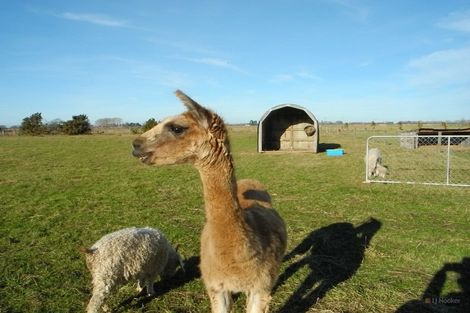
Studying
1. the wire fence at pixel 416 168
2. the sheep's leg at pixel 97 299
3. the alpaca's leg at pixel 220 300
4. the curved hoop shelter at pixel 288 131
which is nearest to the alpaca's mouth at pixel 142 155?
the alpaca's leg at pixel 220 300

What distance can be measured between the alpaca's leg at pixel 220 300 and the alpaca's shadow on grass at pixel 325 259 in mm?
1195

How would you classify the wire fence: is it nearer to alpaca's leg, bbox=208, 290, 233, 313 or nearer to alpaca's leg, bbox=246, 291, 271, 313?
alpaca's leg, bbox=246, 291, 271, 313

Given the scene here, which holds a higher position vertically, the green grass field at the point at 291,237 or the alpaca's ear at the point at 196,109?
the alpaca's ear at the point at 196,109

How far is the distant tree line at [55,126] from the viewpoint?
5747 centimetres

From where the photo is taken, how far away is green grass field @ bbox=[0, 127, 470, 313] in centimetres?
473

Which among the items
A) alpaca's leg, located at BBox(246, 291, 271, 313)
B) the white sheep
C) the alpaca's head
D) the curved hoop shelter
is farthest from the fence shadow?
the curved hoop shelter

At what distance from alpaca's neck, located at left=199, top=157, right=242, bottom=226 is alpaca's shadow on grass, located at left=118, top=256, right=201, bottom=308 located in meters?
2.37

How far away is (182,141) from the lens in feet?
9.71

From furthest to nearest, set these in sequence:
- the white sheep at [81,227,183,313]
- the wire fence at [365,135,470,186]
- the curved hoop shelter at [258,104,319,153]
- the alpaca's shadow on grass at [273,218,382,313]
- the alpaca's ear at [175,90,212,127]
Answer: the curved hoop shelter at [258,104,319,153] → the wire fence at [365,135,470,186] → the alpaca's shadow on grass at [273,218,382,313] → the white sheep at [81,227,183,313] → the alpaca's ear at [175,90,212,127]

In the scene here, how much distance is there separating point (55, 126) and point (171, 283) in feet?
206

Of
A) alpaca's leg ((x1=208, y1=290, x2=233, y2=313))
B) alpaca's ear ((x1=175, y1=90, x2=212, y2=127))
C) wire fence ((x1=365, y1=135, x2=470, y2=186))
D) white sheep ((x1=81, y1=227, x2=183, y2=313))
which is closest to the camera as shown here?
alpaca's ear ((x1=175, y1=90, x2=212, y2=127))

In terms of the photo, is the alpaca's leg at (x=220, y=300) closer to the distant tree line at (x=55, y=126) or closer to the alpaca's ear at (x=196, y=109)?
the alpaca's ear at (x=196, y=109)

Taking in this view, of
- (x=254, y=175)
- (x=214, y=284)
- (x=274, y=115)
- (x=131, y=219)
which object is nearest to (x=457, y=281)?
(x=214, y=284)

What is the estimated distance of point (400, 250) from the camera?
6.19 m
